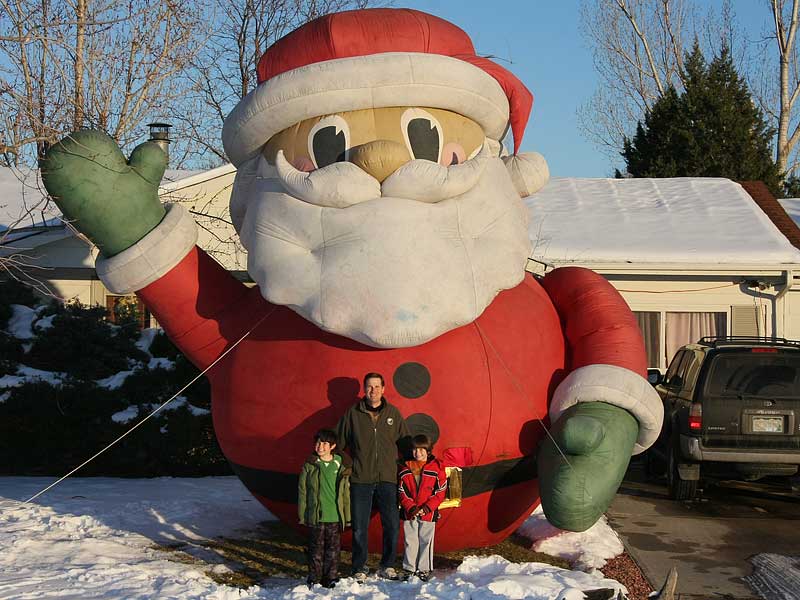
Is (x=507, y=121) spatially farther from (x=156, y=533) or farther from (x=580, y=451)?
(x=156, y=533)

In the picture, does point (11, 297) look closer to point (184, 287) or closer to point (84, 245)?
point (84, 245)

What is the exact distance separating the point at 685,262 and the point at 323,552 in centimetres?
924

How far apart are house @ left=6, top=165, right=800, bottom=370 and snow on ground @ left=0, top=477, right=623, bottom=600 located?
4818 millimetres

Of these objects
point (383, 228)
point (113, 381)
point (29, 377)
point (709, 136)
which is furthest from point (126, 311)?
point (709, 136)

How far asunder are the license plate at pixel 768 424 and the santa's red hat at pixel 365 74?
4692mm

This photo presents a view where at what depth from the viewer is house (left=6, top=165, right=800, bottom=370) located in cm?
1402

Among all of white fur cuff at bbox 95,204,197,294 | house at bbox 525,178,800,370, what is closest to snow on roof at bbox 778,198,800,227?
house at bbox 525,178,800,370

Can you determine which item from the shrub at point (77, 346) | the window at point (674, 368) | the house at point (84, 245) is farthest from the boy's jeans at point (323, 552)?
the house at point (84, 245)

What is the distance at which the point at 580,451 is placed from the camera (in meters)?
5.95

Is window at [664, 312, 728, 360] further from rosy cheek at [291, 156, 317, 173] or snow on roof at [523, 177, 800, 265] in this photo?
rosy cheek at [291, 156, 317, 173]

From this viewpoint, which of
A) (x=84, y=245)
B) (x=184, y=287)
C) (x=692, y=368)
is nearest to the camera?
(x=184, y=287)

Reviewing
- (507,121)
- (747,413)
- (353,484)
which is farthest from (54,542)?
(747,413)

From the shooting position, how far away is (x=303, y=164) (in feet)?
20.8

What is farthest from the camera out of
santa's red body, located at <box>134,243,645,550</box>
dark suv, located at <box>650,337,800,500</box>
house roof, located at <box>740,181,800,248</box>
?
house roof, located at <box>740,181,800,248</box>
